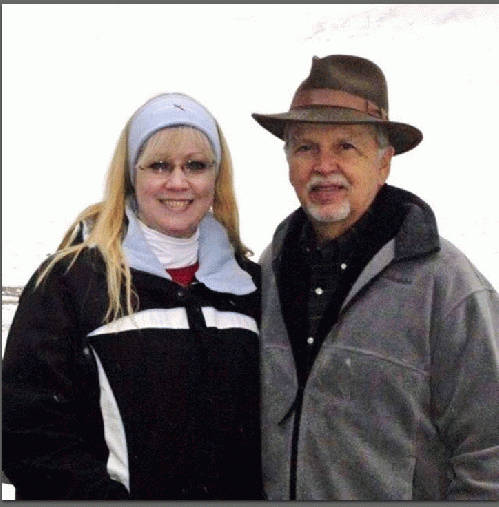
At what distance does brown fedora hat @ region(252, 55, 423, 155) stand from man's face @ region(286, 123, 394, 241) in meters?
0.05

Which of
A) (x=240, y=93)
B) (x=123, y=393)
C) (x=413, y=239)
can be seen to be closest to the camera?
(x=123, y=393)

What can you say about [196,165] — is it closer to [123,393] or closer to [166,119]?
[166,119]

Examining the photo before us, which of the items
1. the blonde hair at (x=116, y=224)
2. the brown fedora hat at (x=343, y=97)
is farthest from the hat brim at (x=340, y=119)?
the blonde hair at (x=116, y=224)

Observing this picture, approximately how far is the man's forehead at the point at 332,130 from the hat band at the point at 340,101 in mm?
55

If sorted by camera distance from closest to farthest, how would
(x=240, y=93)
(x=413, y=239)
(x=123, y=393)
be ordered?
(x=123, y=393)
(x=413, y=239)
(x=240, y=93)

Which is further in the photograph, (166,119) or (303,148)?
(303,148)

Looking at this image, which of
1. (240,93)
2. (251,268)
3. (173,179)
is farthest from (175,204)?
(240,93)

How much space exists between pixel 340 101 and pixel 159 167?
2.08ft

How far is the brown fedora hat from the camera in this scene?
2826 mm

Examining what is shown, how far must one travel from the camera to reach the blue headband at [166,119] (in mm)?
2668

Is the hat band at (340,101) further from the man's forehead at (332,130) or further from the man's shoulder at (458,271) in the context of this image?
the man's shoulder at (458,271)

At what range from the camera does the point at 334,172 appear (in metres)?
2.80

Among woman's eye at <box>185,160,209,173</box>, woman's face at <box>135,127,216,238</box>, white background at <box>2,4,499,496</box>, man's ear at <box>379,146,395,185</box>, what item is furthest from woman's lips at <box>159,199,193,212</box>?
white background at <box>2,4,499,496</box>

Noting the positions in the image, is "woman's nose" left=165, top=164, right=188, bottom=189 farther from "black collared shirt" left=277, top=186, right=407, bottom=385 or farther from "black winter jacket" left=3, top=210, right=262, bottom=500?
"black collared shirt" left=277, top=186, right=407, bottom=385
